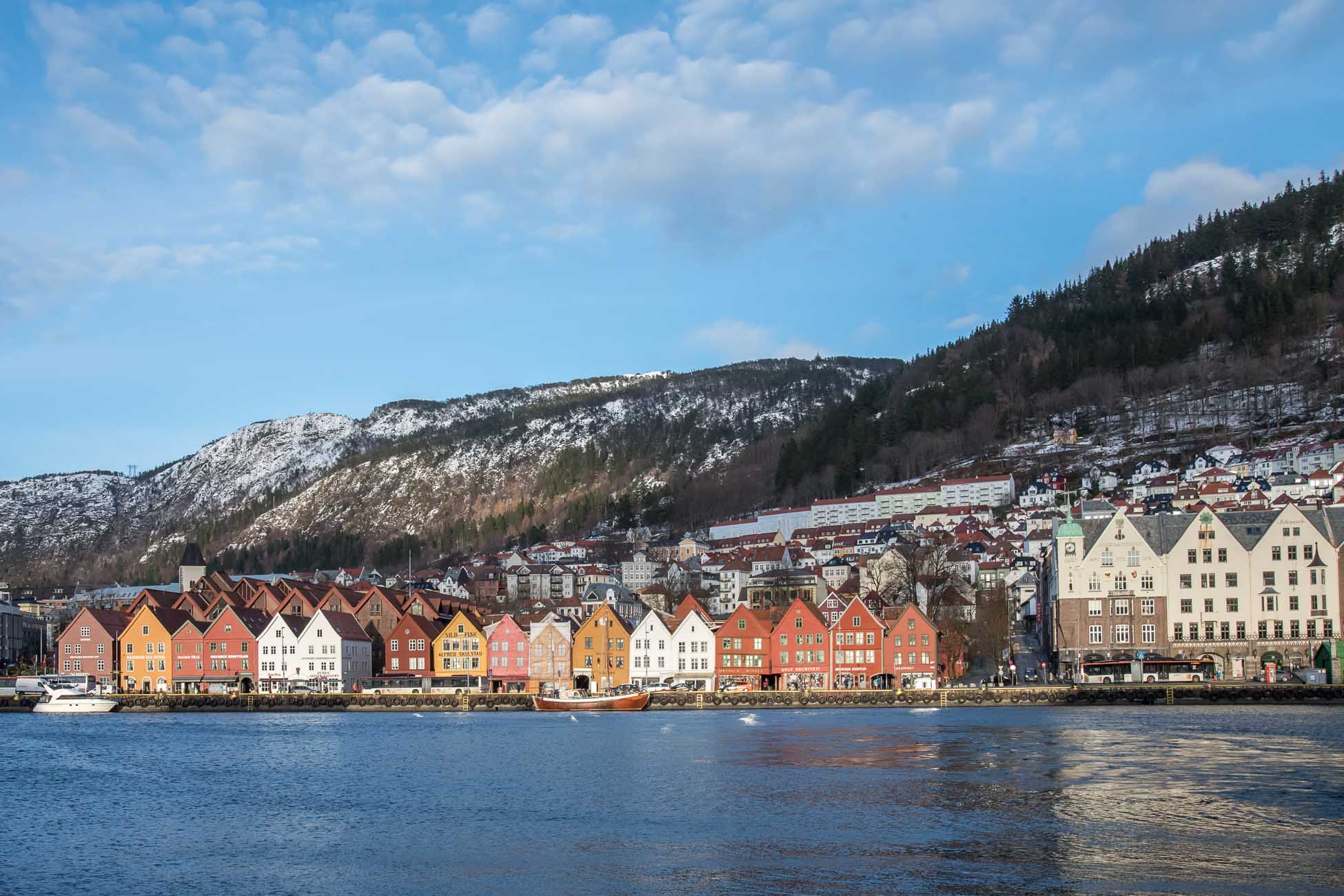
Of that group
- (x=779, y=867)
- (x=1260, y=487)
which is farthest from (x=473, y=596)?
(x=779, y=867)

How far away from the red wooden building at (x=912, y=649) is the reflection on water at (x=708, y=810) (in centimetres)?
2511

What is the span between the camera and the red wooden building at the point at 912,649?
299 ft

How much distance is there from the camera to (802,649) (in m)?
94.1

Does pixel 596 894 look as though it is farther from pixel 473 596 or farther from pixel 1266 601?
pixel 473 596

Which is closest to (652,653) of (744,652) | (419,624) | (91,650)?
(744,652)

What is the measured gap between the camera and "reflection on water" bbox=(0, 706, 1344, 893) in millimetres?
29203

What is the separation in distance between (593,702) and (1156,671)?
34305 millimetres

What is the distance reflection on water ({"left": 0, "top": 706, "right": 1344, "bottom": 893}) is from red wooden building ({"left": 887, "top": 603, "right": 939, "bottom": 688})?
25.1 metres

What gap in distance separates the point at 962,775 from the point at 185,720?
53.3m

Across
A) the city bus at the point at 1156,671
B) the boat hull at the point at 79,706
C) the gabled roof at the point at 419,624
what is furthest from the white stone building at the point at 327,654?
the city bus at the point at 1156,671

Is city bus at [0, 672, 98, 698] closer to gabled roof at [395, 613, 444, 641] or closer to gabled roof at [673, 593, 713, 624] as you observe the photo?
gabled roof at [395, 613, 444, 641]

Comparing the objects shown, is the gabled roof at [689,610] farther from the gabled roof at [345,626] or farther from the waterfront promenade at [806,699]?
the gabled roof at [345,626]

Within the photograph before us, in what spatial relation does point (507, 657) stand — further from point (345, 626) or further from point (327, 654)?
point (327, 654)

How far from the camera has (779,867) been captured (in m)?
29.6
